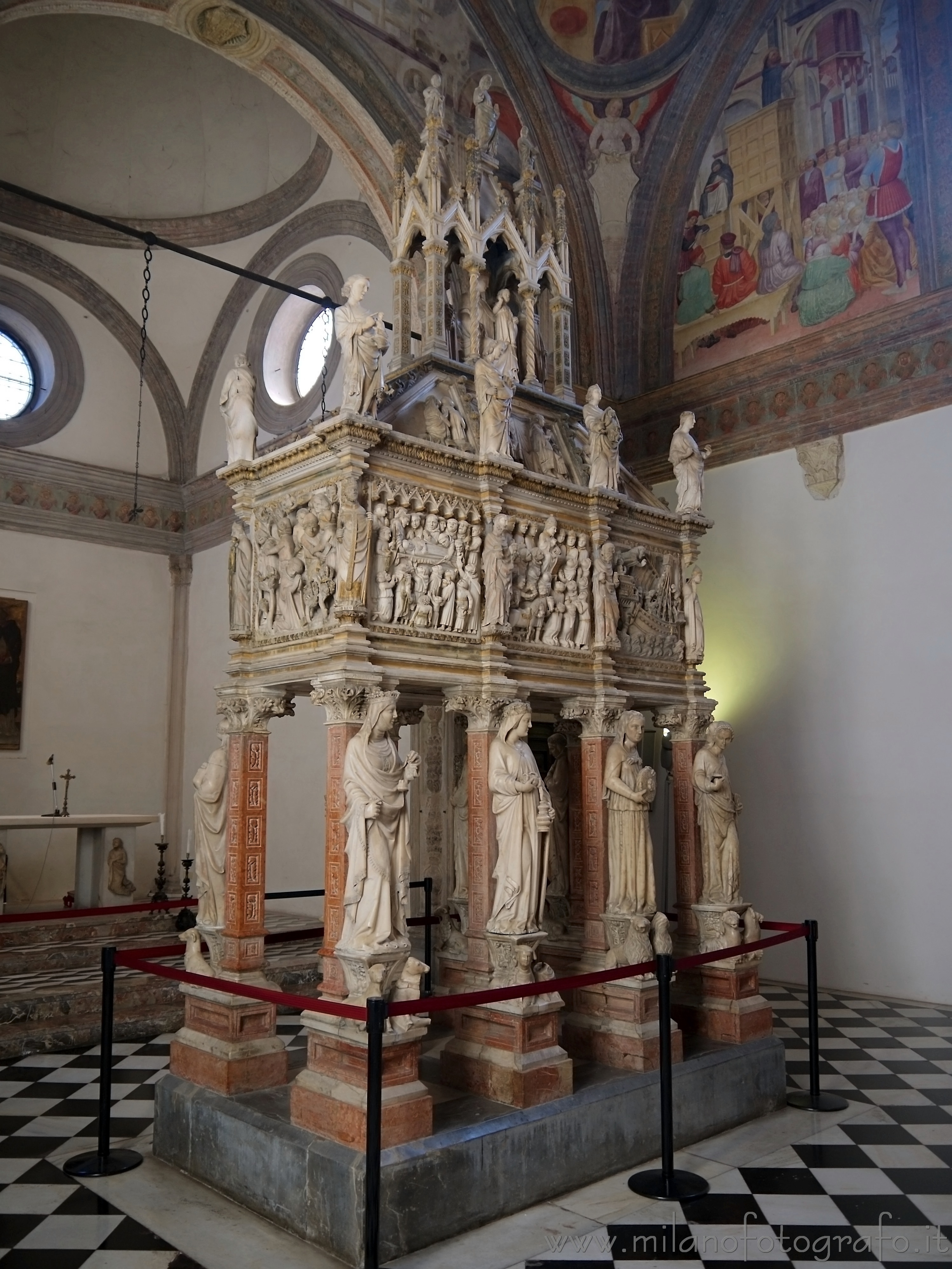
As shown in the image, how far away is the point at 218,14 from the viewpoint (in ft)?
32.6

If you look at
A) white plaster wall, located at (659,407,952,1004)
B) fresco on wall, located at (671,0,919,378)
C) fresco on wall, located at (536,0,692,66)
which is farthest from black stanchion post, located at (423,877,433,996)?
fresco on wall, located at (536,0,692,66)

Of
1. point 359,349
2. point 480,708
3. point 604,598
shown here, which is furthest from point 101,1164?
point 359,349

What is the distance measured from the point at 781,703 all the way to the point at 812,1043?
14.4 ft

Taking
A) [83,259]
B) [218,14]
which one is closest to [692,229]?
[218,14]

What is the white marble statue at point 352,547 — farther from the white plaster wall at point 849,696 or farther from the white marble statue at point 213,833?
the white plaster wall at point 849,696

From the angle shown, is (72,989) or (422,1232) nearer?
(422,1232)

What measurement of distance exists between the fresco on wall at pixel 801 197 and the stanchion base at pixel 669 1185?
8.31m

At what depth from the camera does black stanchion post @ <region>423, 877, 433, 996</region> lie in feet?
26.9

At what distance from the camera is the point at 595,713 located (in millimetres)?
7297

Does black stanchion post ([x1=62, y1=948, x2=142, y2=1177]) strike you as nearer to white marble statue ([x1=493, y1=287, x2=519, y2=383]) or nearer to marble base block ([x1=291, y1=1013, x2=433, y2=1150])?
marble base block ([x1=291, y1=1013, x2=433, y2=1150])

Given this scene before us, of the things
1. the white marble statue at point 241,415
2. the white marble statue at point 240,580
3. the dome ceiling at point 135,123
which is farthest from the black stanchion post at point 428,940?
the dome ceiling at point 135,123

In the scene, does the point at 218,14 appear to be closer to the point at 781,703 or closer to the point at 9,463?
the point at 9,463

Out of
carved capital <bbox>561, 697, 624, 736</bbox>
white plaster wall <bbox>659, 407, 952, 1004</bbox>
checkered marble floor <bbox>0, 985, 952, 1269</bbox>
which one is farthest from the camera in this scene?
white plaster wall <bbox>659, 407, 952, 1004</bbox>

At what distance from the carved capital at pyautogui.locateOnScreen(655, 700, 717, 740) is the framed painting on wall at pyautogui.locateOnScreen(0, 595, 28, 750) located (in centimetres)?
1030
